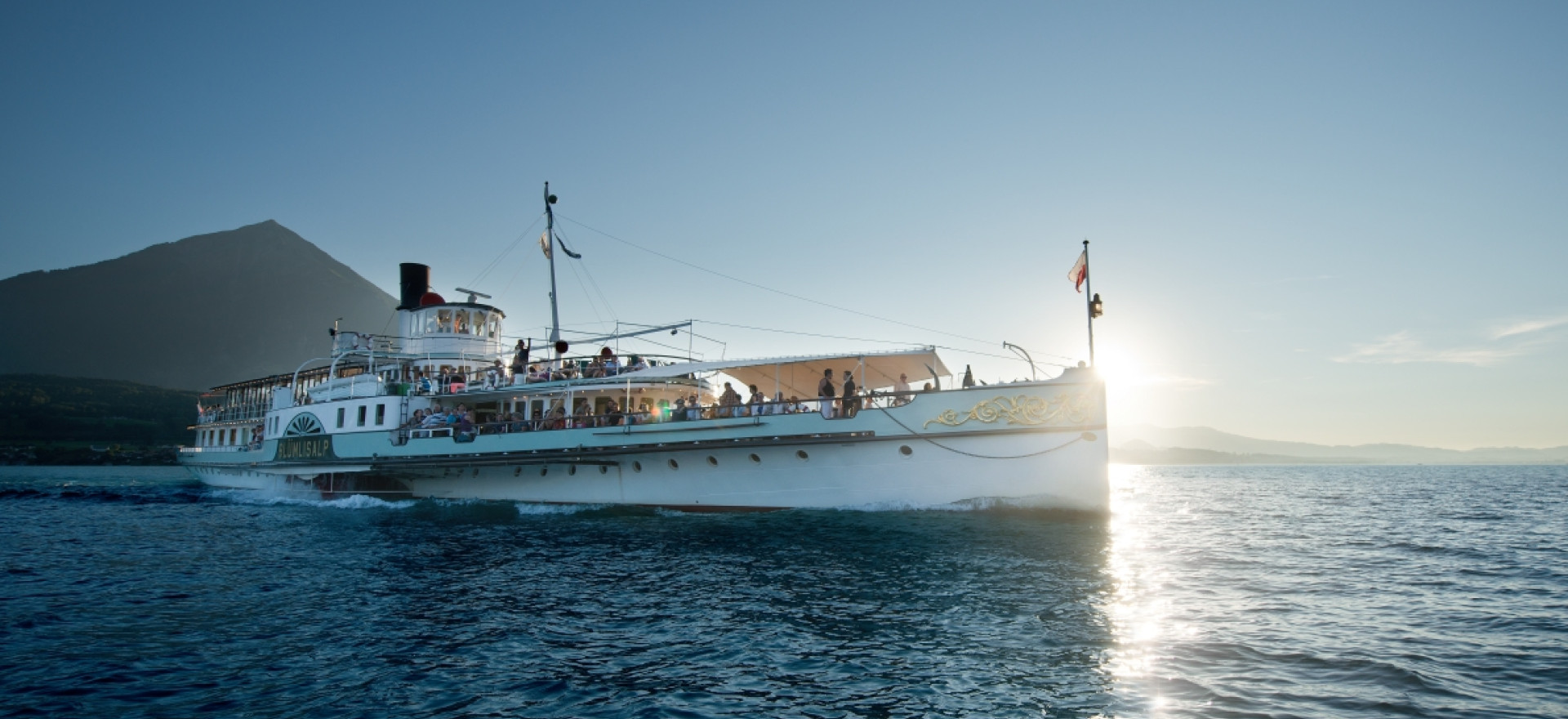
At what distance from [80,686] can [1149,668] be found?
10.9 metres

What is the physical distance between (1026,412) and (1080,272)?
4.79m

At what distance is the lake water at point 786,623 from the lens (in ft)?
23.7

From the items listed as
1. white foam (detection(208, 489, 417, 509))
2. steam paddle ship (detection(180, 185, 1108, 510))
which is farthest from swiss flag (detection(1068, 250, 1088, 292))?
white foam (detection(208, 489, 417, 509))

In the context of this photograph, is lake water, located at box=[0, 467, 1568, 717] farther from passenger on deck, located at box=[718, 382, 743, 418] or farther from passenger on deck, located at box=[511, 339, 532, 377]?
passenger on deck, located at box=[511, 339, 532, 377]

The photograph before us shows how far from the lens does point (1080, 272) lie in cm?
2153

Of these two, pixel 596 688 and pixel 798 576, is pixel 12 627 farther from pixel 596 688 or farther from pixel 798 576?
pixel 798 576

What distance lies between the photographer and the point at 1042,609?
1059cm

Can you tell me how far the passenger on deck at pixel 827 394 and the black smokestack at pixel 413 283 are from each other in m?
21.3

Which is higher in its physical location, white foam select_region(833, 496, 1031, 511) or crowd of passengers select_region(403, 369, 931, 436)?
crowd of passengers select_region(403, 369, 931, 436)

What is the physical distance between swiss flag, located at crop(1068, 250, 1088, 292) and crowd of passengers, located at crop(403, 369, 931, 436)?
5.14 meters

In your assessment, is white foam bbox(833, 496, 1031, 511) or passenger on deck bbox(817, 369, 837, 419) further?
passenger on deck bbox(817, 369, 837, 419)

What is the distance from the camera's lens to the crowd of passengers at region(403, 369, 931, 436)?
21016 mm

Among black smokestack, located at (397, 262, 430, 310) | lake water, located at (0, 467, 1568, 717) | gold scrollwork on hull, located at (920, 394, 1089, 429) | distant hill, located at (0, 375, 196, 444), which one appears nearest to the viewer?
lake water, located at (0, 467, 1568, 717)

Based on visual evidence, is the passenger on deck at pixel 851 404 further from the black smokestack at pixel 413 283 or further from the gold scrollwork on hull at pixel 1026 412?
the black smokestack at pixel 413 283
